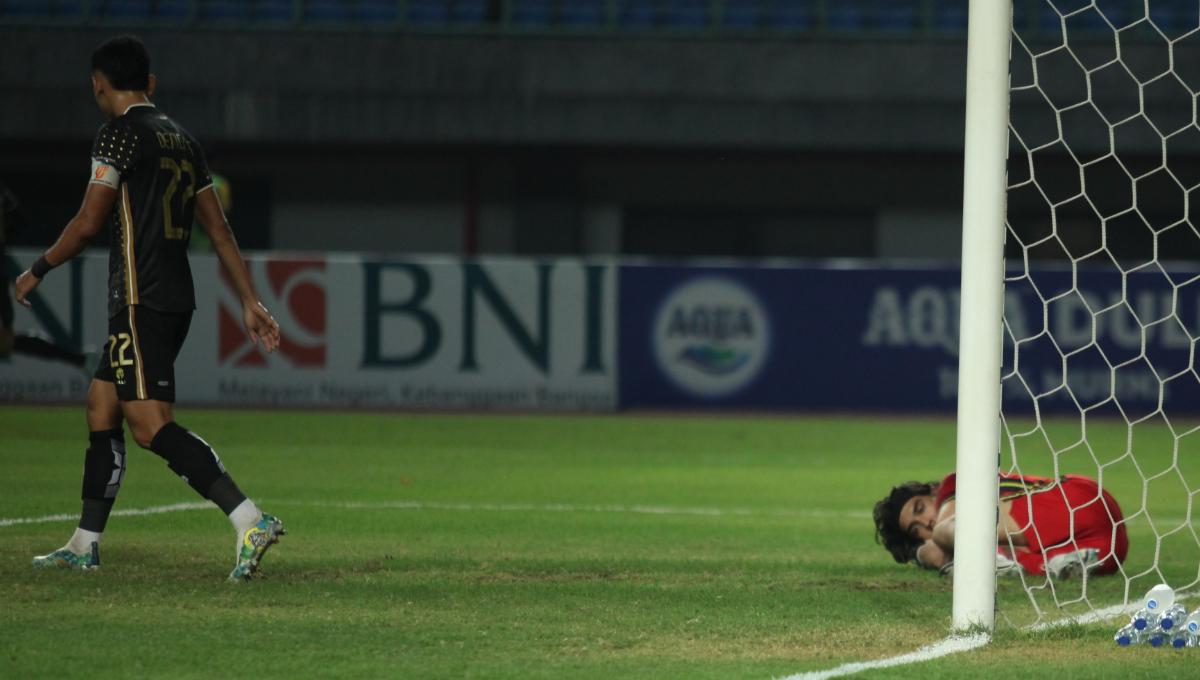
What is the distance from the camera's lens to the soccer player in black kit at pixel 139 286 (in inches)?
227

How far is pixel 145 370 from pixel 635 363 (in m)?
11.7

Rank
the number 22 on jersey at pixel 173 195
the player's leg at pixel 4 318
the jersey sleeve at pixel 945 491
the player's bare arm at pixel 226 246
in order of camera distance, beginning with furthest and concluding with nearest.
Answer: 1. the player's leg at pixel 4 318
2. the jersey sleeve at pixel 945 491
3. the player's bare arm at pixel 226 246
4. the number 22 on jersey at pixel 173 195

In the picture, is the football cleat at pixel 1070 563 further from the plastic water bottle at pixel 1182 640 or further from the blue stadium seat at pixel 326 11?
the blue stadium seat at pixel 326 11

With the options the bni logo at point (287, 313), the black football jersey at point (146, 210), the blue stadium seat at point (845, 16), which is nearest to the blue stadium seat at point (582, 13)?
the blue stadium seat at point (845, 16)

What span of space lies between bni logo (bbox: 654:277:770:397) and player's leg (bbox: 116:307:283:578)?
1163cm

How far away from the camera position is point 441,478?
10.8m

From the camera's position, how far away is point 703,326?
1731 centimetres

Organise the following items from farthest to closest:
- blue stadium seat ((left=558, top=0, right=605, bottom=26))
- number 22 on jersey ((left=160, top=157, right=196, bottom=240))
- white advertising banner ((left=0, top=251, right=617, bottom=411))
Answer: blue stadium seat ((left=558, top=0, right=605, bottom=26)), white advertising banner ((left=0, top=251, right=617, bottom=411)), number 22 on jersey ((left=160, top=157, right=196, bottom=240))

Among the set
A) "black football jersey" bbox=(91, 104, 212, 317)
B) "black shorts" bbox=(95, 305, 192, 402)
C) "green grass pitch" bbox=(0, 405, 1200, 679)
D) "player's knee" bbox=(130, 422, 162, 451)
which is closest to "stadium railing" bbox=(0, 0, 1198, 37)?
"green grass pitch" bbox=(0, 405, 1200, 679)

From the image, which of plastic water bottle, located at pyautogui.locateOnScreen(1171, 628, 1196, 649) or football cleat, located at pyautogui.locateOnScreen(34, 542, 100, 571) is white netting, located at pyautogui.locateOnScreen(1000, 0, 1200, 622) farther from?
football cleat, located at pyautogui.locateOnScreen(34, 542, 100, 571)

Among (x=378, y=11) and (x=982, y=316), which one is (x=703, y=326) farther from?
(x=982, y=316)

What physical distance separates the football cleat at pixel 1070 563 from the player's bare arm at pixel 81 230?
3888 millimetres

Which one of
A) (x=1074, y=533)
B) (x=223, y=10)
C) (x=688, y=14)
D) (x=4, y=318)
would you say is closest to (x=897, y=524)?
(x=1074, y=533)

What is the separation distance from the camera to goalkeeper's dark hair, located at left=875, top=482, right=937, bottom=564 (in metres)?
7.07
